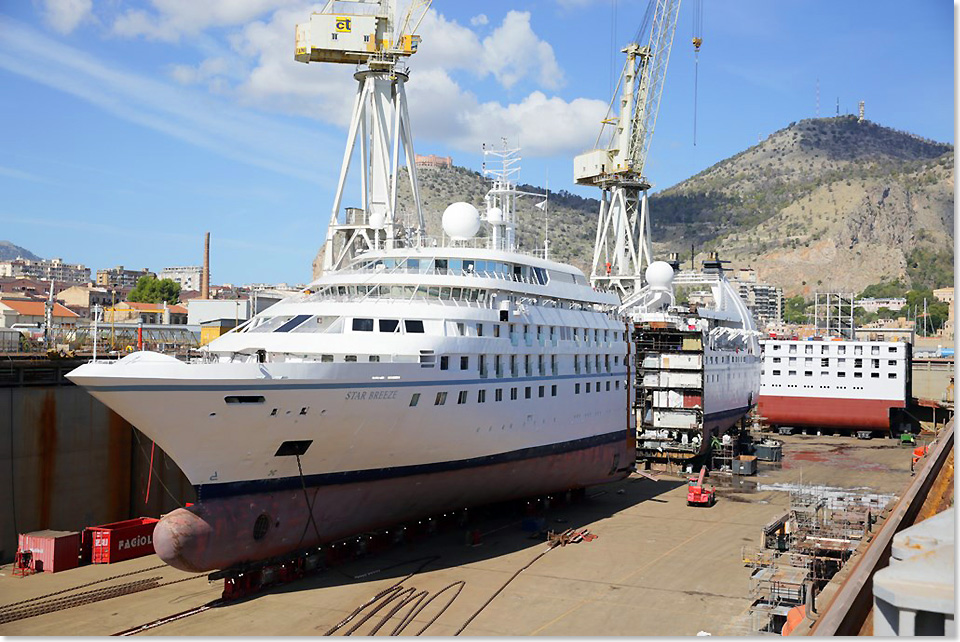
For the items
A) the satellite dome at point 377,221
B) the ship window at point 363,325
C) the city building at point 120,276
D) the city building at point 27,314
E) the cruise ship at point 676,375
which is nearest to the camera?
the ship window at point 363,325

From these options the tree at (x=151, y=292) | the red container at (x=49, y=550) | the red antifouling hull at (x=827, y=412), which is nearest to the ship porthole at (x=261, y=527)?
the red container at (x=49, y=550)

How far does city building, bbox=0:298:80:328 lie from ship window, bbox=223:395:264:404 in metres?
50.6

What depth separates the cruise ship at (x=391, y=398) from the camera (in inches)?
822

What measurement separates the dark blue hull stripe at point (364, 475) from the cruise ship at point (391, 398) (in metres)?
0.04

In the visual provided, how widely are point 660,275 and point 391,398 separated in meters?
29.4

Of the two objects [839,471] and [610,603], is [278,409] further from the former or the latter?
[839,471]

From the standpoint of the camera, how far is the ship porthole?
21.9 metres

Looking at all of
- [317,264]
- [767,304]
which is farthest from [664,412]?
[317,264]

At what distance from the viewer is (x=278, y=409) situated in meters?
21.7

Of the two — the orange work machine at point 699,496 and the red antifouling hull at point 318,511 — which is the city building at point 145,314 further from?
the red antifouling hull at point 318,511

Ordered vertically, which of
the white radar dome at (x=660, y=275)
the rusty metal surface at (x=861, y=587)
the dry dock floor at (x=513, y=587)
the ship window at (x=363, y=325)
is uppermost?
the white radar dome at (x=660, y=275)

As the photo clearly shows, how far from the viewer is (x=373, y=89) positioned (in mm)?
41469

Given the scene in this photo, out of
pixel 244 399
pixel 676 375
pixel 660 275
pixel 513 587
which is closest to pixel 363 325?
pixel 244 399

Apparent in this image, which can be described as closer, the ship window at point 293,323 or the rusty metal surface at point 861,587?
the rusty metal surface at point 861,587
